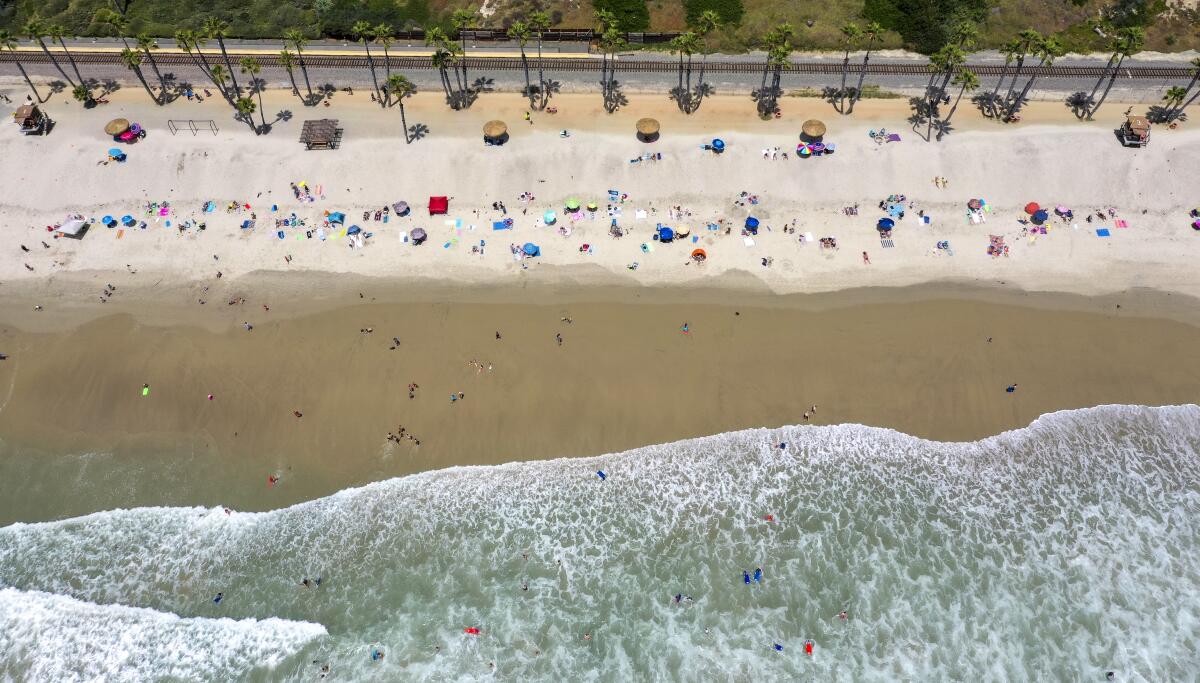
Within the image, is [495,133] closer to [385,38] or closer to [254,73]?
[385,38]

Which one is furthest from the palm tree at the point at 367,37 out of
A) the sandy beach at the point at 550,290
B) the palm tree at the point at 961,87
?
the palm tree at the point at 961,87

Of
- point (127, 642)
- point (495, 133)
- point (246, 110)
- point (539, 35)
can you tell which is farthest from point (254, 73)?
point (127, 642)

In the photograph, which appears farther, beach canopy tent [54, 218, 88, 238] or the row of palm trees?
the row of palm trees

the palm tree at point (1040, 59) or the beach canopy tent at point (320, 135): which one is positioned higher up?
the palm tree at point (1040, 59)

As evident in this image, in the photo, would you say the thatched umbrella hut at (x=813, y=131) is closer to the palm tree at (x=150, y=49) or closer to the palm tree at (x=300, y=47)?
the palm tree at (x=300, y=47)

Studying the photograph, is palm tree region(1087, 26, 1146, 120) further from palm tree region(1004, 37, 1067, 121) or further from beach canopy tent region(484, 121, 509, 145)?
beach canopy tent region(484, 121, 509, 145)

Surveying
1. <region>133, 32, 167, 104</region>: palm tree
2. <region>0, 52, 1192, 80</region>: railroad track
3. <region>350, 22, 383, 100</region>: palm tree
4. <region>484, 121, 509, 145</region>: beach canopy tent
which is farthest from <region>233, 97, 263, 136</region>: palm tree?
<region>484, 121, 509, 145</region>: beach canopy tent
